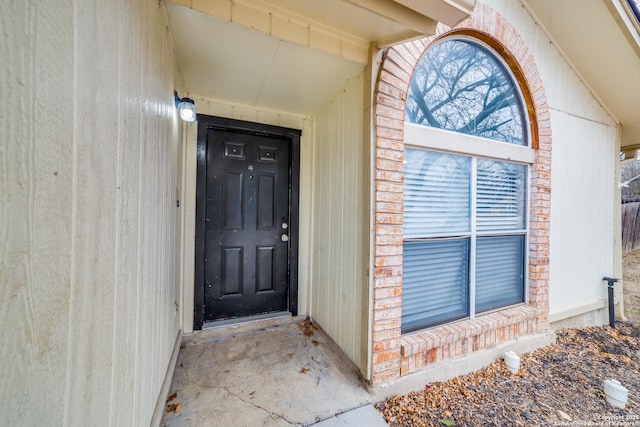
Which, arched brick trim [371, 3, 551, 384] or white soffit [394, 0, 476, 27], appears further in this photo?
arched brick trim [371, 3, 551, 384]

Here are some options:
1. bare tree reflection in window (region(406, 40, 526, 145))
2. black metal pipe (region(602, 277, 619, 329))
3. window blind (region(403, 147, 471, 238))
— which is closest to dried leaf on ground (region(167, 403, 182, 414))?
window blind (region(403, 147, 471, 238))

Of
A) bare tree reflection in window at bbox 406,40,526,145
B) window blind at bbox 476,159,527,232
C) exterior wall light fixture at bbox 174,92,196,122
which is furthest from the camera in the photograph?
window blind at bbox 476,159,527,232

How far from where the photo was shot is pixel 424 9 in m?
1.33

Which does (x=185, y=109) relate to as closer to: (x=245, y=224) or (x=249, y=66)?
(x=249, y=66)

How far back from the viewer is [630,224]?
23.1ft

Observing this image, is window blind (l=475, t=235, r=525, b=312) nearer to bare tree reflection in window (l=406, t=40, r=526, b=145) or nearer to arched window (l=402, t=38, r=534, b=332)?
arched window (l=402, t=38, r=534, b=332)

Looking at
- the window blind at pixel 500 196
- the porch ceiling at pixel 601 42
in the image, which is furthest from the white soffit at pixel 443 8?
the porch ceiling at pixel 601 42

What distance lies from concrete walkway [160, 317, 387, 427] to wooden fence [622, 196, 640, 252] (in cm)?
991

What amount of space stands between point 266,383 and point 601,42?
4.99 meters

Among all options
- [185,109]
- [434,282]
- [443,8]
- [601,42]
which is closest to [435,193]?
[434,282]

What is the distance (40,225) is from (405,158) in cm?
206

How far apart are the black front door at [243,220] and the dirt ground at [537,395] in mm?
1618

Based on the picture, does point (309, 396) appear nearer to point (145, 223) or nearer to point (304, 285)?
point (304, 285)

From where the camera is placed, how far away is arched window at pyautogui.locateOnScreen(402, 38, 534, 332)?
204 cm
